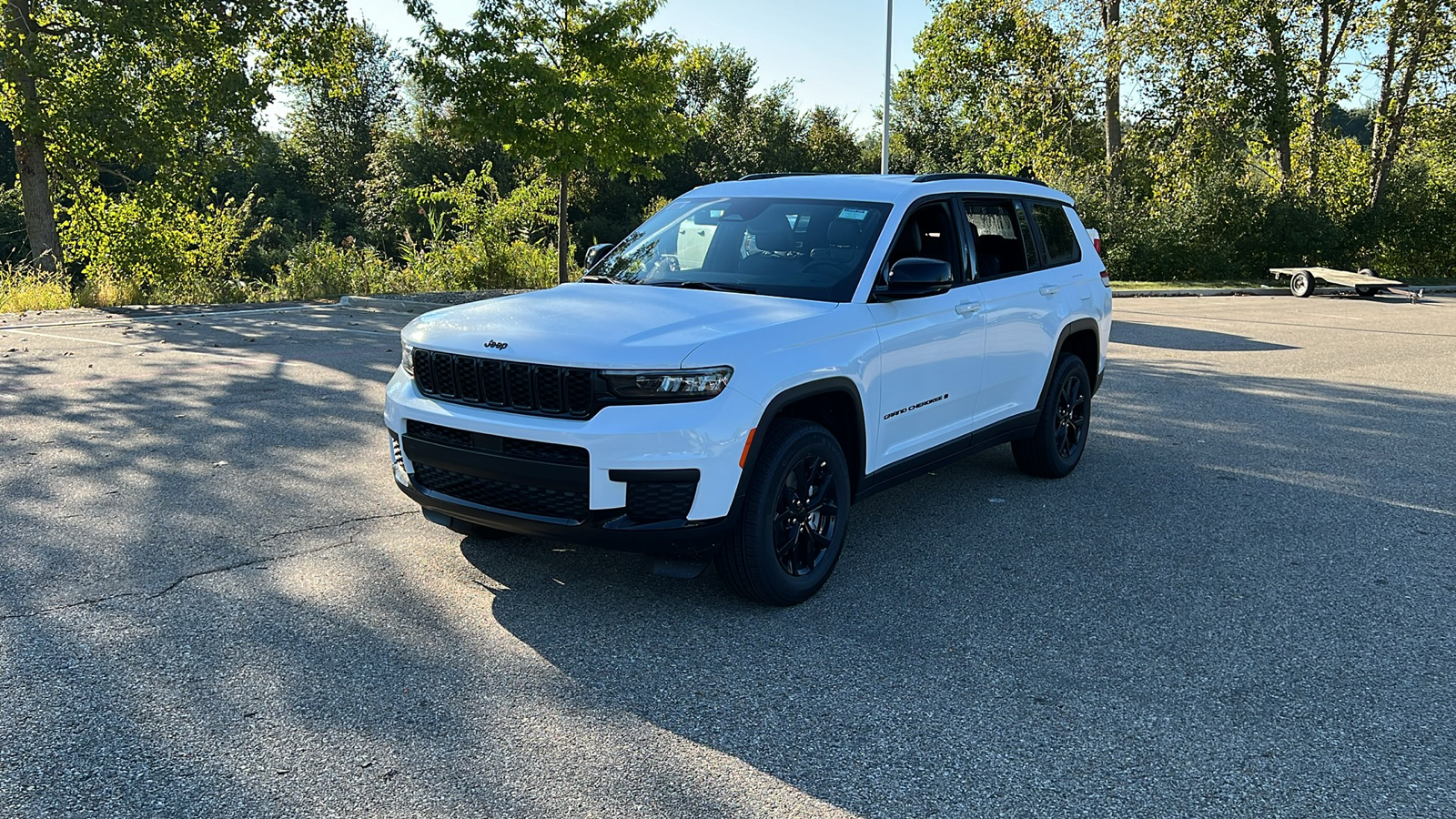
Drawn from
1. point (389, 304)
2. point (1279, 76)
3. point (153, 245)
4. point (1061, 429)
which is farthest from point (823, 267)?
point (1279, 76)

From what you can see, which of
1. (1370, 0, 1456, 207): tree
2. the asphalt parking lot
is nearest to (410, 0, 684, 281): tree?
the asphalt parking lot

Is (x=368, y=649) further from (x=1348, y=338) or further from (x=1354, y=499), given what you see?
(x=1348, y=338)

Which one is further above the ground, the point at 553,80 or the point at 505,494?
the point at 553,80

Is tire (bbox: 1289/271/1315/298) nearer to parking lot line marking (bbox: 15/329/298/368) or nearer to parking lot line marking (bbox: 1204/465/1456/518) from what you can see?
parking lot line marking (bbox: 1204/465/1456/518)

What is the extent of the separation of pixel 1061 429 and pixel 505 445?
13.3ft

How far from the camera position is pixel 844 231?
5.26 m

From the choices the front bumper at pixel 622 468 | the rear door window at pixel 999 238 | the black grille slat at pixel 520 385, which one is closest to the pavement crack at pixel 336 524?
the front bumper at pixel 622 468

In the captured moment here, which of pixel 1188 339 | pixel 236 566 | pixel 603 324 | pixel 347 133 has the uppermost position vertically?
pixel 347 133

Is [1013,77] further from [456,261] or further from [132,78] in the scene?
[132,78]

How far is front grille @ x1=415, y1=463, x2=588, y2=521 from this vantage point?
13.4ft

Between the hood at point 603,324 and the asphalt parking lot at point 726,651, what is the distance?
3.60 feet

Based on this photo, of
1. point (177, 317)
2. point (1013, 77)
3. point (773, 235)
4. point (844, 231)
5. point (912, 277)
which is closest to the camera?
point (912, 277)

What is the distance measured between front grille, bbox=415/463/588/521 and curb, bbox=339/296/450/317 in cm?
1246

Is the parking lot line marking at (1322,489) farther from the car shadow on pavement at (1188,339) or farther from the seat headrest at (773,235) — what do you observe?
the car shadow on pavement at (1188,339)
